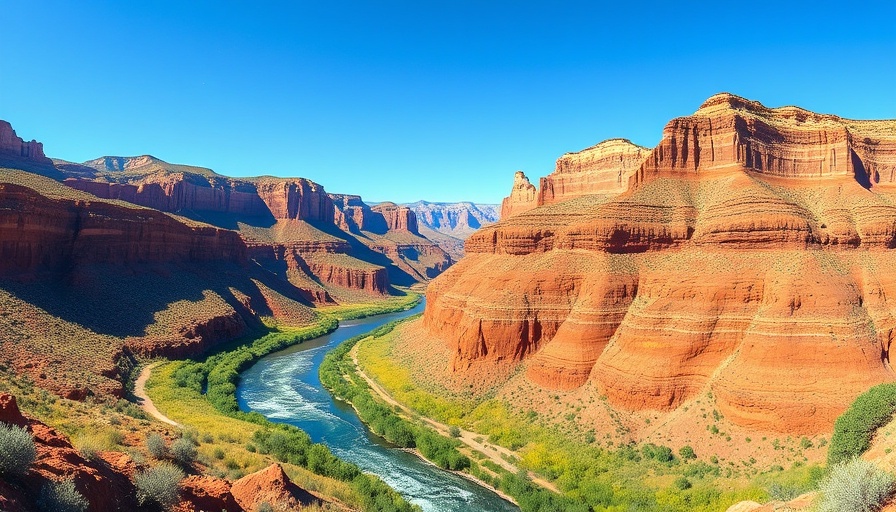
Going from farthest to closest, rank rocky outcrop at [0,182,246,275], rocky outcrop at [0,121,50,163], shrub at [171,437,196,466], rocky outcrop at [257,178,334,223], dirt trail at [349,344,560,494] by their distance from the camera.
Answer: rocky outcrop at [257,178,334,223] → rocky outcrop at [0,121,50,163] → rocky outcrop at [0,182,246,275] → dirt trail at [349,344,560,494] → shrub at [171,437,196,466]

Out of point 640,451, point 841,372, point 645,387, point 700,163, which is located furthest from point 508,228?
point 841,372

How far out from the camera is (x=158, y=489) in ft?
48.0

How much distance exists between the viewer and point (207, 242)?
332 feet

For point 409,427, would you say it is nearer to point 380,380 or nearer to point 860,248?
point 380,380

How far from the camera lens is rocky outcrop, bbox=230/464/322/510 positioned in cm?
1927

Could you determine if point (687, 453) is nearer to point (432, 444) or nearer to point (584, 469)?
point (584, 469)

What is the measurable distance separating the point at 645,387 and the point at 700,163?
2672cm

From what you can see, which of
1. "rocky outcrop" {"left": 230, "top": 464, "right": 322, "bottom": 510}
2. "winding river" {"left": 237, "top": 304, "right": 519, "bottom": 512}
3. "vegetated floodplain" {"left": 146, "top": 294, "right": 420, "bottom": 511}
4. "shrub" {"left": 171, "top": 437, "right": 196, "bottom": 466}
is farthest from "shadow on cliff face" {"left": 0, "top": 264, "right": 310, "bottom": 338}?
"rocky outcrop" {"left": 230, "top": 464, "right": 322, "bottom": 510}

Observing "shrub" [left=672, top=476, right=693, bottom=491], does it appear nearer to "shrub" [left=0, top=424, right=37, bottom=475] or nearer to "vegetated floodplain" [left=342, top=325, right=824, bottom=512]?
"vegetated floodplain" [left=342, top=325, right=824, bottom=512]

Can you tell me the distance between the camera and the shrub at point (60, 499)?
11.2 metres

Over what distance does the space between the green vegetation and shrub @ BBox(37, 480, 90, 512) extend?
3277cm

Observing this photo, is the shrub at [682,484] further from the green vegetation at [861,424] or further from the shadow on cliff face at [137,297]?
the shadow on cliff face at [137,297]

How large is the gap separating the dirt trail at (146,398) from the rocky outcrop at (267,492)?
19963 mm

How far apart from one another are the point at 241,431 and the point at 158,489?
25.0m
